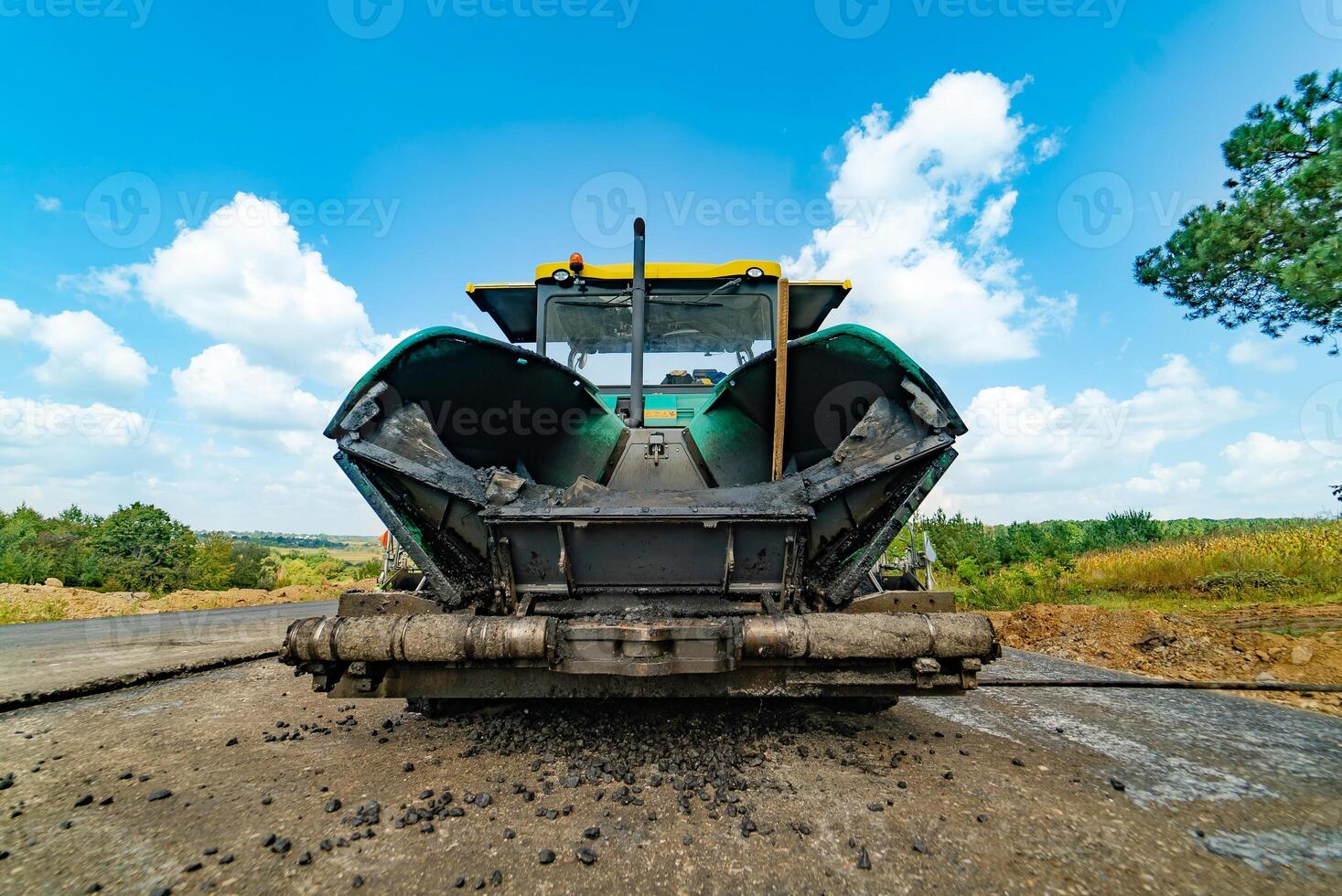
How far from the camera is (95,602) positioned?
13.3 meters

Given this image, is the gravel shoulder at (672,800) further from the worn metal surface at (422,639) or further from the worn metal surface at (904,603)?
the worn metal surface at (904,603)

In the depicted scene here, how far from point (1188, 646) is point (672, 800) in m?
6.60

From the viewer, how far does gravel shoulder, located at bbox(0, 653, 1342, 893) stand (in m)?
1.92

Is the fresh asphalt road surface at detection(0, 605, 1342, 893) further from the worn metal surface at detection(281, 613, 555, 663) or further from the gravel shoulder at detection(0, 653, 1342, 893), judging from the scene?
the worn metal surface at detection(281, 613, 555, 663)

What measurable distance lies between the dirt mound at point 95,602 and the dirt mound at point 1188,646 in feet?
41.7

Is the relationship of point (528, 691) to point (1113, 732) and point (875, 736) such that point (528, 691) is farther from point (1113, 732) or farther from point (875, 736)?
point (1113, 732)

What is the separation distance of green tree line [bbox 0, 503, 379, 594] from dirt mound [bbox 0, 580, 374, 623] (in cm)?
178

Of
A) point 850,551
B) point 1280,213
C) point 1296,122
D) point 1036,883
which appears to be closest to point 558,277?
point 850,551

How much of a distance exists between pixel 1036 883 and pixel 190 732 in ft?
14.0

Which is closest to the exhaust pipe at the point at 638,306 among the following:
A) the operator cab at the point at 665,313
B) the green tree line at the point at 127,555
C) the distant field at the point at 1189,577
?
the operator cab at the point at 665,313

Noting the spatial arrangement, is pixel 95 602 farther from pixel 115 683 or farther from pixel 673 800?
pixel 673 800

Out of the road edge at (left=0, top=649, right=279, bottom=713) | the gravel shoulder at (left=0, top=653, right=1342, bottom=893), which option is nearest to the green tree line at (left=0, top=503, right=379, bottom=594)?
the road edge at (left=0, top=649, right=279, bottom=713)

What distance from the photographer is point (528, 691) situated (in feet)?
8.81
